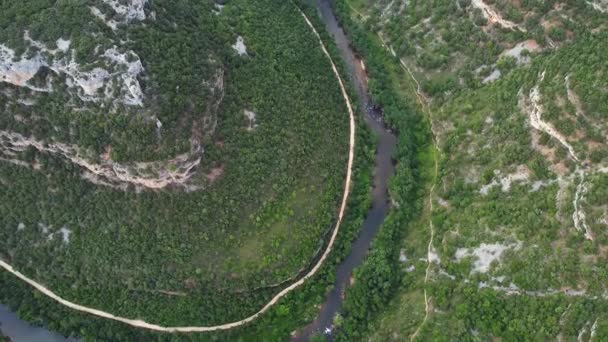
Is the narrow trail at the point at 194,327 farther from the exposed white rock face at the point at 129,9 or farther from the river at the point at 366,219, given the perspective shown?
the exposed white rock face at the point at 129,9

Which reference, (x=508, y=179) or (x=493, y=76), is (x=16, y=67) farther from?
(x=493, y=76)

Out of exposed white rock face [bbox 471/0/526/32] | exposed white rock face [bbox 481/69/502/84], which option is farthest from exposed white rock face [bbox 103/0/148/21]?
exposed white rock face [bbox 481/69/502/84]

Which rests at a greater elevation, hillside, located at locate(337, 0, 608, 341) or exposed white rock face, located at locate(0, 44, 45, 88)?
hillside, located at locate(337, 0, 608, 341)

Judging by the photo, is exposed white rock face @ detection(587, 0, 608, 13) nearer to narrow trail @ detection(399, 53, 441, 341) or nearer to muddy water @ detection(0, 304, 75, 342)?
narrow trail @ detection(399, 53, 441, 341)

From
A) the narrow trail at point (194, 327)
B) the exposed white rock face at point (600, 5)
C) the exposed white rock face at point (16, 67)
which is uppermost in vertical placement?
the exposed white rock face at point (600, 5)

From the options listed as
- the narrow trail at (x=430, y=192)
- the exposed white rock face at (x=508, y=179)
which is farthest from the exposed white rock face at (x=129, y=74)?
the exposed white rock face at (x=508, y=179)

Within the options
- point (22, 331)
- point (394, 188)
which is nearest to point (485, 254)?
point (394, 188)

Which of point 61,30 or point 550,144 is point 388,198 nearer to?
point 550,144
